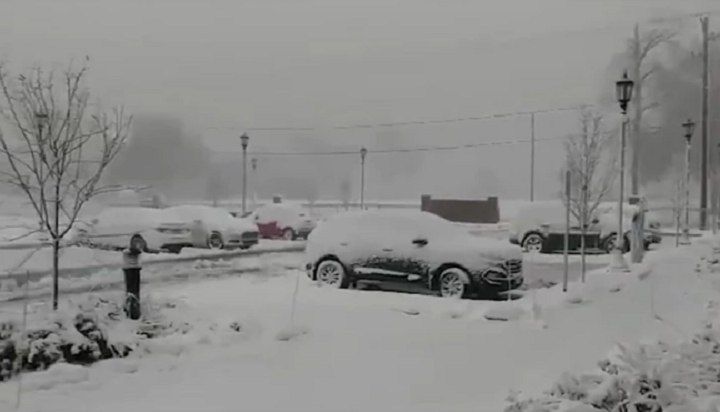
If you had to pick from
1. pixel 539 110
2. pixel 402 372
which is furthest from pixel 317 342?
pixel 539 110

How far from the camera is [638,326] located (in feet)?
9.88

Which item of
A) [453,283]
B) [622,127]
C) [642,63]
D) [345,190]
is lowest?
[453,283]

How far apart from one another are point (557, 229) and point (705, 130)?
32.4 inches

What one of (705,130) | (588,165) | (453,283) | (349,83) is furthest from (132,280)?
(705,130)

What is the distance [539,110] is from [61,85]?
1916 millimetres

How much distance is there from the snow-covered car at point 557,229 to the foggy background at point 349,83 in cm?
12

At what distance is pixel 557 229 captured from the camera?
3363mm

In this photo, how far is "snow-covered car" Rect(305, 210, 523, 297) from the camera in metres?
3.50

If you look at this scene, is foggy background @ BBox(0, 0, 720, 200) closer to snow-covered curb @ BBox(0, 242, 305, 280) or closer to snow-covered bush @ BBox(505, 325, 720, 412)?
snow-covered curb @ BBox(0, 242, 305, 280)

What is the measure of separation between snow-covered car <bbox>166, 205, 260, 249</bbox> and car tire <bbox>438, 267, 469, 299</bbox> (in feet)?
3.10

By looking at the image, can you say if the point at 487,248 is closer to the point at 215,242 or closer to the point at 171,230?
the point at 215,242

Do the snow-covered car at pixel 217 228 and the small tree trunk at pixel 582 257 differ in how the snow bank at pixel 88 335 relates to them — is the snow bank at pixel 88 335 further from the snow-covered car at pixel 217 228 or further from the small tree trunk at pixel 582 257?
the small tree trunk at pixel 582 257

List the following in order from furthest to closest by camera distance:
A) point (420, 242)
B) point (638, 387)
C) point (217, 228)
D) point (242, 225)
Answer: point (420, 242) → point (242, 225) → point (217, 228) → point (638, 387)

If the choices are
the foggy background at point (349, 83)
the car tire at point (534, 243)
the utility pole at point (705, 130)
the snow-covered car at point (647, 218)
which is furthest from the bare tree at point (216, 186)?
the utility pole at point (705, 130)
